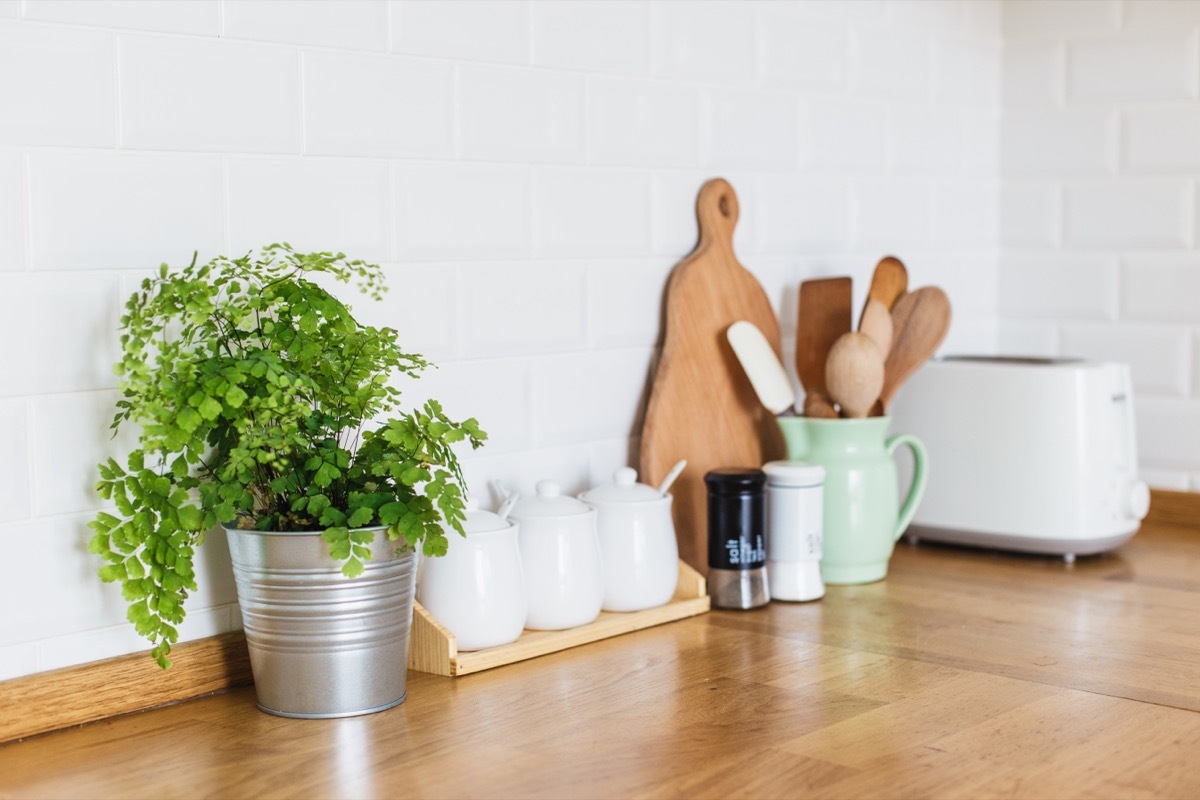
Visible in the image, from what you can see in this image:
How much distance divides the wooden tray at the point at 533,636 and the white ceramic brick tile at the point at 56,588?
25 centimetres

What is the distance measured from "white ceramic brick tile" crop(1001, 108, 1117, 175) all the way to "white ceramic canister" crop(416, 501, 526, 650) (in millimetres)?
1055

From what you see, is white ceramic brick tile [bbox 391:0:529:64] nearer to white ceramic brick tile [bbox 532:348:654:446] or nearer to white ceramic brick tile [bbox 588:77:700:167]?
white ceramic brick tile [bbox 588:77:700:167]

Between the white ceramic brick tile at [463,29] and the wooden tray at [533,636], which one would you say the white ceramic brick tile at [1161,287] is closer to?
the wooden tray at [533,636]

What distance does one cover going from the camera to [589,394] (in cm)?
144

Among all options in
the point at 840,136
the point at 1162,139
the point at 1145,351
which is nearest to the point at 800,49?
the point at 840,136

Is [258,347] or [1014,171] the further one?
[1014,171]

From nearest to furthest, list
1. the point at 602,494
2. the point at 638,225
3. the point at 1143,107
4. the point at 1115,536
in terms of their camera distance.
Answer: the point at 602,494
the point at 638,225
the point at 1115,536
the point at 1143,107

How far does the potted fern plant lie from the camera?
99cm

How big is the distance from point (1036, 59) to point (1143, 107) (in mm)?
168

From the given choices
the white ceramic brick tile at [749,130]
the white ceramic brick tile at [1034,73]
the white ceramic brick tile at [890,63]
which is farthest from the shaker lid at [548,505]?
the white ceramic brick tile at [1034,73]

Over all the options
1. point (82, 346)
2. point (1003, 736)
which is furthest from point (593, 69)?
point (1003, 736)

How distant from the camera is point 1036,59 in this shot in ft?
6.25

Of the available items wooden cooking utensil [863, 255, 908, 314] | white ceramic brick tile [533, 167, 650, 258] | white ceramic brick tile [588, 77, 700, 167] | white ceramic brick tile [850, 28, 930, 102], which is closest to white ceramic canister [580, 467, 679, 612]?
white ceramic brick tile [533, 167, 650, 258]

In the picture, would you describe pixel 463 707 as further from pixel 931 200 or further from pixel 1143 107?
pixel 1143 107
